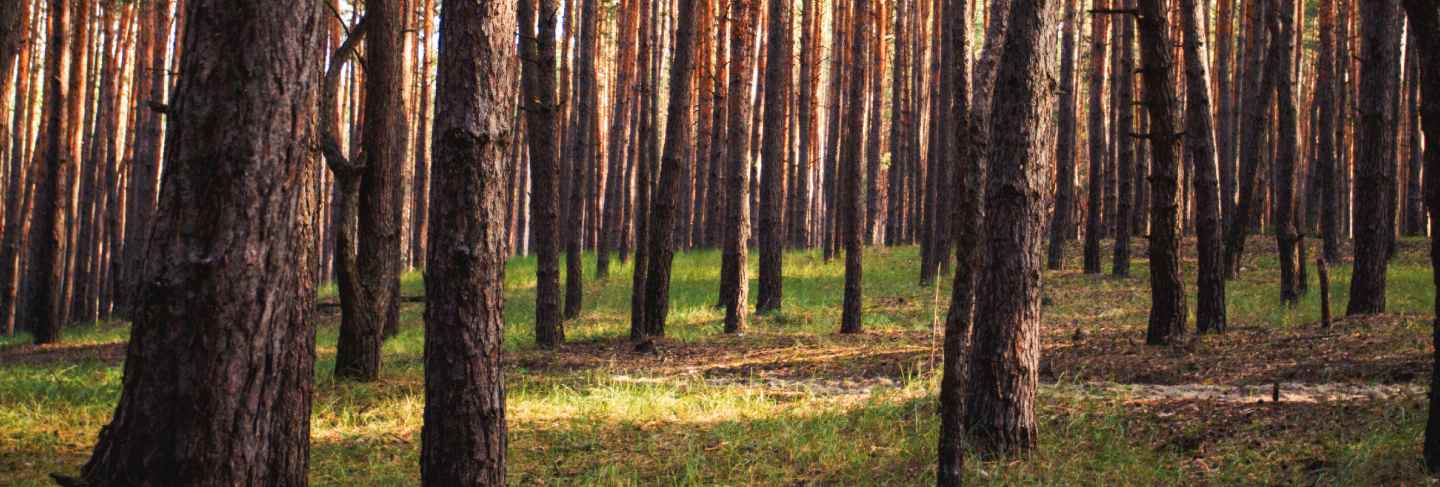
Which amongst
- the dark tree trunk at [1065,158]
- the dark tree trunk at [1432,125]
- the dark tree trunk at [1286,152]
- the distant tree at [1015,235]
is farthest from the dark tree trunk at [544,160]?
the dark tree trunk at [1065,158]

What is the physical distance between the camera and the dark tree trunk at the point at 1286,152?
13703 millimetres

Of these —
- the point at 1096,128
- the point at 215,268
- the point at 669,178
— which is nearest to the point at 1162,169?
the point at 669,178

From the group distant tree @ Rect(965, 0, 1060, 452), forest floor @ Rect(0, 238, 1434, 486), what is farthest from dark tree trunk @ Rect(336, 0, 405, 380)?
distant tree @ Rect(965, 0, 1060, 452)

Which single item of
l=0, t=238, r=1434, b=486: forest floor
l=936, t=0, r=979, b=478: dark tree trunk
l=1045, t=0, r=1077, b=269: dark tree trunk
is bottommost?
l=0, t=238, r=1434, b=486: forest floor

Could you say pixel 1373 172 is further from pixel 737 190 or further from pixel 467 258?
pixel 467 258

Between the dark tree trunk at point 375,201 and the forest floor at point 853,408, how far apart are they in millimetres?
284

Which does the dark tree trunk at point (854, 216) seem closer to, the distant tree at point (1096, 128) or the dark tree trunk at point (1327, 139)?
the distant tree at point (1096, 128)

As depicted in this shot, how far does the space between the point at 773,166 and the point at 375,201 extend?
6490mm

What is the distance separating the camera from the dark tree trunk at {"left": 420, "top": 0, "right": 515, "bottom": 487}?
497cm

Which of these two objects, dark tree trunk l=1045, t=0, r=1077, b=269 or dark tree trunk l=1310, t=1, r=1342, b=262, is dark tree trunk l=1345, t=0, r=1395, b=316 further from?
dark tree trunk l=1045, t=0, r=1077, b=269

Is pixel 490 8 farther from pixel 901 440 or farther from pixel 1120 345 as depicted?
pixel 1120 345

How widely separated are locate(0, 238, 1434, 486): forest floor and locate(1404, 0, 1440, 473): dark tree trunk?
0.25 metres

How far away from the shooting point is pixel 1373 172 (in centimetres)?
1140

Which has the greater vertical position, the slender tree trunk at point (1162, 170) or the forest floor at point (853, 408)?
the slender tree trunk at point (1162, 170)
